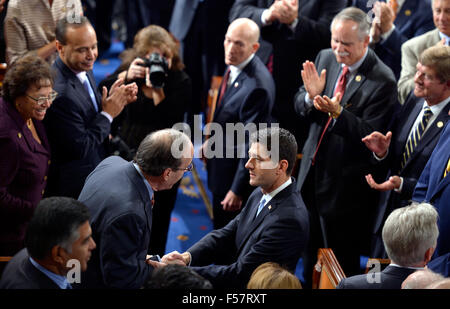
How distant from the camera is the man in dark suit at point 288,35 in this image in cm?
438

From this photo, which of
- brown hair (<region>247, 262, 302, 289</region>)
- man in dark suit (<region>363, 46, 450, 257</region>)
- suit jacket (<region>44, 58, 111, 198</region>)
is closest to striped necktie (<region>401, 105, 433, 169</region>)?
man in dark suit (<region>363, 46, 450, 257</region>)

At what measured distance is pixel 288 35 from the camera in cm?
445

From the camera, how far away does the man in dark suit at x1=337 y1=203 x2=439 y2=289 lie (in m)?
2.55

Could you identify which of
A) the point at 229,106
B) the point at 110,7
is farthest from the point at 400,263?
the point at 110,7

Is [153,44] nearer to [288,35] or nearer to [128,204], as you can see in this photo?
[288,35]

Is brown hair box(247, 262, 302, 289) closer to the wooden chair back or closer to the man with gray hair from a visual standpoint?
the man with gray hair

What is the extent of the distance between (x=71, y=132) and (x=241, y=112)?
113 centimetres

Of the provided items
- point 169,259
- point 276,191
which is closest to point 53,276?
point 169,259

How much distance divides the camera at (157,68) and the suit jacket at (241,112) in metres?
0.45

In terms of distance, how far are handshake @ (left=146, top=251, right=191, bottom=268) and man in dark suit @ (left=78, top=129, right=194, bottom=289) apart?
0.11ft

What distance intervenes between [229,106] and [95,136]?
0.97 meters

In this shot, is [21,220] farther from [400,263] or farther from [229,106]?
[400,263]

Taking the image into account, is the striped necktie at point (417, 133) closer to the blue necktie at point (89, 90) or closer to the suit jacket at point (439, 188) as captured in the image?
the suit jacket at point (439, 188)

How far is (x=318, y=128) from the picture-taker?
155 inches
